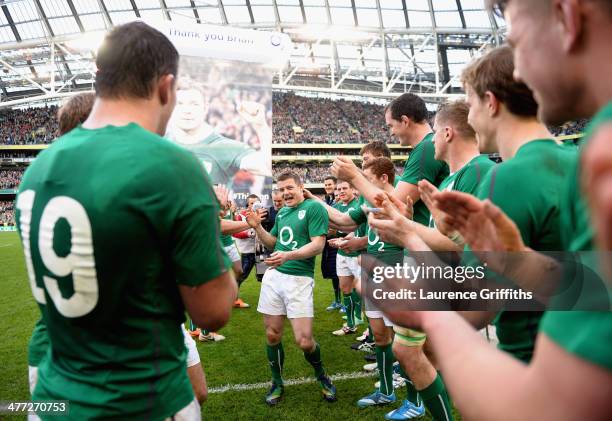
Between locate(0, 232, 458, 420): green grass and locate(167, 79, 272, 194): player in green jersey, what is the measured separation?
6.63 ft

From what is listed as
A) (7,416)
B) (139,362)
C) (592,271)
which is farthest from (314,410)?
(592,271)

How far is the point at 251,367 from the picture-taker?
16.2 feet

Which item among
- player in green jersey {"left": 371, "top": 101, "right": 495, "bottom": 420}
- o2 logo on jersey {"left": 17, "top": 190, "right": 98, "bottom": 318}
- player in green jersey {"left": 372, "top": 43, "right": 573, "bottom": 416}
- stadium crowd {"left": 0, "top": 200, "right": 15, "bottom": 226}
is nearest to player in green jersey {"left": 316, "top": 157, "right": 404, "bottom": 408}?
player in green jersey {"left": 371, "top": 101, "right": 495, "bottom": 420}

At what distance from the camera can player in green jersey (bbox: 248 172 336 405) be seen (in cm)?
415

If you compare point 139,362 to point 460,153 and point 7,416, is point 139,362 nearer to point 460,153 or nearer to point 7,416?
point 460,153

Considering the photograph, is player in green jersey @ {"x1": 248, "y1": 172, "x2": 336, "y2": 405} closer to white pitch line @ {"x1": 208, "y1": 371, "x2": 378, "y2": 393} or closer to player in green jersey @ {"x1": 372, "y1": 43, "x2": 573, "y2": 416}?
white pitch line @ {"x1": 208, "y1": 371, "x2": 378, "y2": 393}

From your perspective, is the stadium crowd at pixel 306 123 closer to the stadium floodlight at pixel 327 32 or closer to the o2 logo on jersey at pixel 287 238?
the stadium floodlight at pixel 327 32

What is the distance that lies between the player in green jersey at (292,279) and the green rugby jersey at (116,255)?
9.24 feet

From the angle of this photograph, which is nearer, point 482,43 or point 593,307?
point 593,307

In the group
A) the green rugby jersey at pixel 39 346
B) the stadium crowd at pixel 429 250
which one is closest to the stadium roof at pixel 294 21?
the green rugby jersey at pixel 39 346

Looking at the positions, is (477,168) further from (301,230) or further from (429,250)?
(301,230)

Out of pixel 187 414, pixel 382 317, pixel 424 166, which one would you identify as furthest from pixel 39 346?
pixel 382 317

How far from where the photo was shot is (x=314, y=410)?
3.84m

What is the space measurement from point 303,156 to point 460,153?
38065mm
